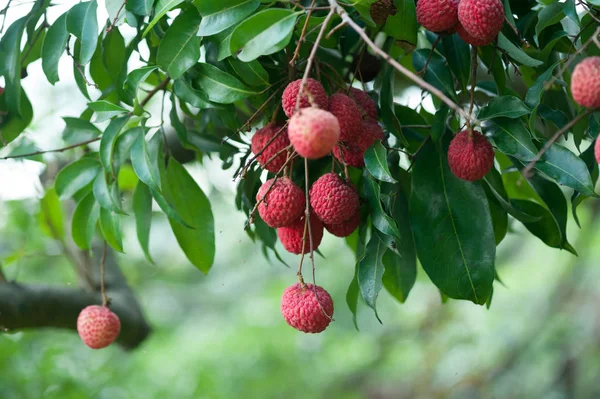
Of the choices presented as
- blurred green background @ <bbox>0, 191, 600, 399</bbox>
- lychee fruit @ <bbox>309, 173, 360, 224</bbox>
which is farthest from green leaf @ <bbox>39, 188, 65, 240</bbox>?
lychee fruit @ <bbox>309, 173, 360, 224</bbox>

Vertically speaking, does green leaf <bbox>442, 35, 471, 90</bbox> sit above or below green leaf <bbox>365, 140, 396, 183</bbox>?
above

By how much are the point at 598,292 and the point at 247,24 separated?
2.20 meters

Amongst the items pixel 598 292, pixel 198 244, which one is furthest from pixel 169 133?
pixel 598 292

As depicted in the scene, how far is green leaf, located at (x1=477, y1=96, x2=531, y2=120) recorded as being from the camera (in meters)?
0.67

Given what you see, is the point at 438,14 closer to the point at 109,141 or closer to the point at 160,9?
the point at 160,9

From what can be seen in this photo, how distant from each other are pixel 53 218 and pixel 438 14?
1.06 m

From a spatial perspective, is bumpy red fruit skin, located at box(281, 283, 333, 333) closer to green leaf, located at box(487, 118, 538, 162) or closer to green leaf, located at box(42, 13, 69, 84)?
green leaf, located at box(487, 118, 538, 162)

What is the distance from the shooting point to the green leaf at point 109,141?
0.78 meters

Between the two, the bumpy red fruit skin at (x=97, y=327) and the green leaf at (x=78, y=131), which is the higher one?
the green leaf at (x=78, y=131)

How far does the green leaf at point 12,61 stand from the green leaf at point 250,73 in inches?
12.5

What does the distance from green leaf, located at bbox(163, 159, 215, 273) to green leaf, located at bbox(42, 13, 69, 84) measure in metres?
0.20

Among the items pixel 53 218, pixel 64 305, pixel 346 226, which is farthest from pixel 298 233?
pixel 53 218

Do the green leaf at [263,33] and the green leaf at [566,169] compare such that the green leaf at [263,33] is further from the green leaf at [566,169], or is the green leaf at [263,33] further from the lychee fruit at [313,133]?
the green leaf at [566,169]

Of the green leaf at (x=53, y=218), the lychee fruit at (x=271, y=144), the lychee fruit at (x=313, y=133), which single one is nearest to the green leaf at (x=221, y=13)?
the lychee fruit at (x=271, y=144)
